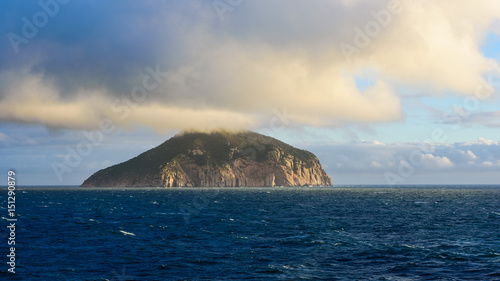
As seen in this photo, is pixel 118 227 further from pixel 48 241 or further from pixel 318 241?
pixel 318 241

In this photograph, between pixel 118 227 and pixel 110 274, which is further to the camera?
pixel 118 227

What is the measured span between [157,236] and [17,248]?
18256mm

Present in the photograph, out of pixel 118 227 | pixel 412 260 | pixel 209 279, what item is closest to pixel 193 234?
pixel 118 227

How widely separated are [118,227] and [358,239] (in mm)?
40101

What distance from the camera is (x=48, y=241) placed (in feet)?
188

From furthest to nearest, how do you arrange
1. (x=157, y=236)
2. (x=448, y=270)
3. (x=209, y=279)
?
(x=157, y=236) < (x=448, y=270) < (x=209, y=279)

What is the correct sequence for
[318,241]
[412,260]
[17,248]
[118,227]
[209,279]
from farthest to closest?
1. [118,227]
2. [318,241]
3. [17,248]
4. [412,260]
5. [209,279]

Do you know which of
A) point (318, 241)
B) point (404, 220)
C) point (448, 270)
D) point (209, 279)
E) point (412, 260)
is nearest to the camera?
point (209, 279)

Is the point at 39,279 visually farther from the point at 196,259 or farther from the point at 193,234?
the point at 193,234

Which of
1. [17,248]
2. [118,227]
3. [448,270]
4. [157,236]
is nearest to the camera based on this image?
[448,270]

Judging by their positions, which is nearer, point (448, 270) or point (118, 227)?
point (448, 270)

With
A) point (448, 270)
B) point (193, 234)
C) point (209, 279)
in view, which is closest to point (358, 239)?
point (448, 270)

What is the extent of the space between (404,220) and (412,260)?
143 feet

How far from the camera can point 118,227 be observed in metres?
72.7
